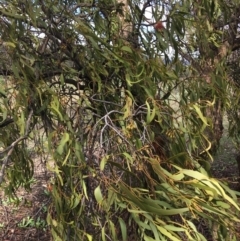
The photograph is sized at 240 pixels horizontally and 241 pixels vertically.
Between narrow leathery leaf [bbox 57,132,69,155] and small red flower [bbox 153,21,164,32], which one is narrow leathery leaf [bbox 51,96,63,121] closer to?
narrow leathery leaf [bbox 57,132,69,155]

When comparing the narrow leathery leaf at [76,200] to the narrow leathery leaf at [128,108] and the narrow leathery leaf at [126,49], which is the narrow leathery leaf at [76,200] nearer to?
the narrow leathery leaf at [128,108]

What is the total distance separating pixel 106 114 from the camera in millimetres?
1214

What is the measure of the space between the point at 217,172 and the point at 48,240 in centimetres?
295

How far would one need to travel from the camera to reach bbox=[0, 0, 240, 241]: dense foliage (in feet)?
3.56

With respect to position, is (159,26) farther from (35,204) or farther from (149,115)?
(35,204)

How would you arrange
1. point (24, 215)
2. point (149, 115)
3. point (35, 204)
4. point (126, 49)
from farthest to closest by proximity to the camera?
point (24, 215)
point (35, 204)
point (126, 49)
point (149, 115)

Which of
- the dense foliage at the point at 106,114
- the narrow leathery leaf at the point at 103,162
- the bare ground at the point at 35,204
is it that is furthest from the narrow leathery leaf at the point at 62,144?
the bare ground at the point at 35,204

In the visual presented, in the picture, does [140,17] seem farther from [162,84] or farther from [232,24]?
[232,24]

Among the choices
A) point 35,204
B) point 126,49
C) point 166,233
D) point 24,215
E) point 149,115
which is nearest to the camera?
point 166,233

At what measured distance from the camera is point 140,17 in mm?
1550

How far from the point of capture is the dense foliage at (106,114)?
1084mm

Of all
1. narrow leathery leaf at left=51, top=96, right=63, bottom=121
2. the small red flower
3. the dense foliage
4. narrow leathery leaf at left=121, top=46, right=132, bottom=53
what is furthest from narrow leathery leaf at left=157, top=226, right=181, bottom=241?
the small red flower

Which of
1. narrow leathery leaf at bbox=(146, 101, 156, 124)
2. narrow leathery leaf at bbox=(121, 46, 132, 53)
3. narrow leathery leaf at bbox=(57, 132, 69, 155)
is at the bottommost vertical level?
narrow leathery leaf at bbox=(57, 132, 69, 155)

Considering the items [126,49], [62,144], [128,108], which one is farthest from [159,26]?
[62,144]
